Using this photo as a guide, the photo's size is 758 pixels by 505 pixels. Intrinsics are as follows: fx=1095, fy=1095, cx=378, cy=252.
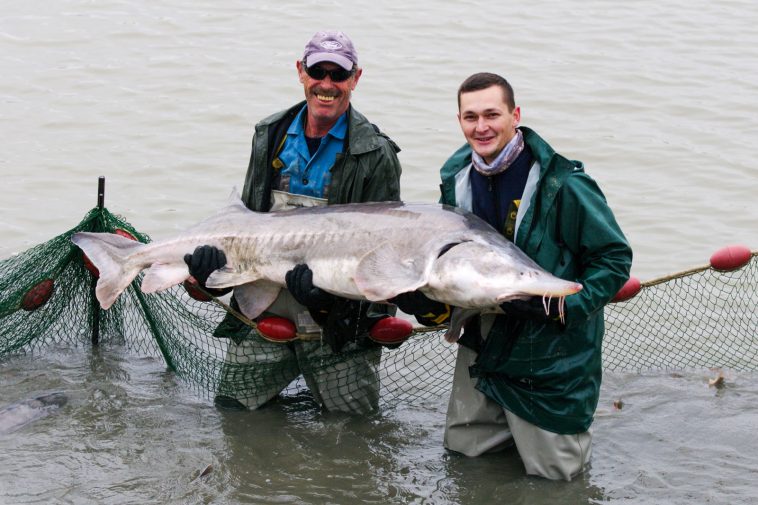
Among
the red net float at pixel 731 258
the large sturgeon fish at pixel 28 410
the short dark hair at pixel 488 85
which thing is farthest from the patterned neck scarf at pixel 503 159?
the large sturgeon fish at pixel 28 410

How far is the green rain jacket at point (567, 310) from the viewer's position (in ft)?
15.1

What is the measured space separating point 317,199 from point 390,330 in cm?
74

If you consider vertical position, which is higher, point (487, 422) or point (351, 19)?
point (351, 19)

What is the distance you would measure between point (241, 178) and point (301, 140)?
4.69 m

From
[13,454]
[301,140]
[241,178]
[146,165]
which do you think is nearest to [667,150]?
[241,178]

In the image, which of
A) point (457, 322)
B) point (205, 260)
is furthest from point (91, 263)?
point (457, 322)

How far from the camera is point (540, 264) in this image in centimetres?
468

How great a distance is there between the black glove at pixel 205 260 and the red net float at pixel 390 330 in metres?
0.80

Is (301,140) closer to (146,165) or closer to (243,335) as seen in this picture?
(243,335)

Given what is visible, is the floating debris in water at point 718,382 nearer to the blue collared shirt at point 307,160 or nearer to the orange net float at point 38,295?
the blue collared shirt at point 307,160

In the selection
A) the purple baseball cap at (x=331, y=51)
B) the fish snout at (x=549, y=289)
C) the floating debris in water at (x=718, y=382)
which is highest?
the purple baseball cap at (x=331, y=51)

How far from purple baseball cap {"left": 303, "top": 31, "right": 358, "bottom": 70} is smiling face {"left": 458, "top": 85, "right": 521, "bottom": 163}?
2.41 feet

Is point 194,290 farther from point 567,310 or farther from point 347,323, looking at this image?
point 567,310

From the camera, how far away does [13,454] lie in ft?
17.0
